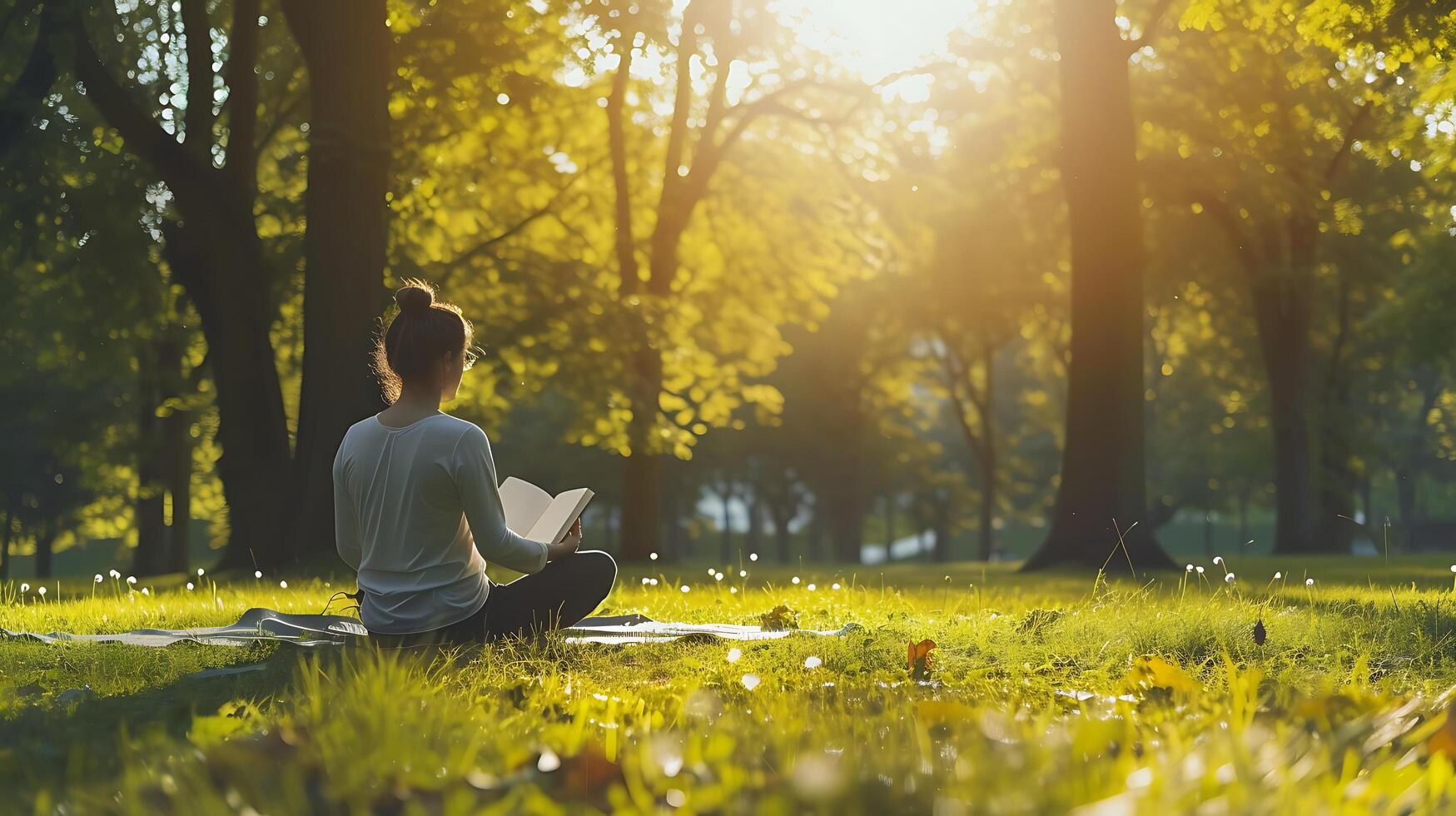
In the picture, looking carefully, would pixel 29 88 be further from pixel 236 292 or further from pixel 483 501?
pixel 483 501

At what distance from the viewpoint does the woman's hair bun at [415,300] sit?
209 inches

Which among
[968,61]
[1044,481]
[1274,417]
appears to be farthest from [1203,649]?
[1044,481]

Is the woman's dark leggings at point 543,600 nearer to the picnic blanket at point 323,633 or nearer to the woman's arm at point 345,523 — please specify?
the picnic blanket at point 323,633

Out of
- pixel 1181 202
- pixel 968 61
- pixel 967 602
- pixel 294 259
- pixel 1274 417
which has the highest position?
pixel 968 61

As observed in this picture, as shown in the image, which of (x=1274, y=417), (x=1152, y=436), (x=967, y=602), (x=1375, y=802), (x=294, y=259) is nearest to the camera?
(x=1375, y=802)

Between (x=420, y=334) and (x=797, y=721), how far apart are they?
2.43m

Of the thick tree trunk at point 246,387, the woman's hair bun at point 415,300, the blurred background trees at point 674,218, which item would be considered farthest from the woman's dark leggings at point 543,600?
the thick tree trunk at point 246,387

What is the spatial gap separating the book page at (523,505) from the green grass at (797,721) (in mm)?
560

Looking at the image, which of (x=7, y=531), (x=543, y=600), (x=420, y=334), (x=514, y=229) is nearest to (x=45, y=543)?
(x=7, y=531)

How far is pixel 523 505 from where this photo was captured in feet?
20.2

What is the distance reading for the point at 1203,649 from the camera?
586cm

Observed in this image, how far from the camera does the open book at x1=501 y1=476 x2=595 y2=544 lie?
5746 millimetres

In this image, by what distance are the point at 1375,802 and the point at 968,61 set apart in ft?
62.8

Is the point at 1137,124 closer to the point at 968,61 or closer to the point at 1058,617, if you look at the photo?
the point at 968,61
